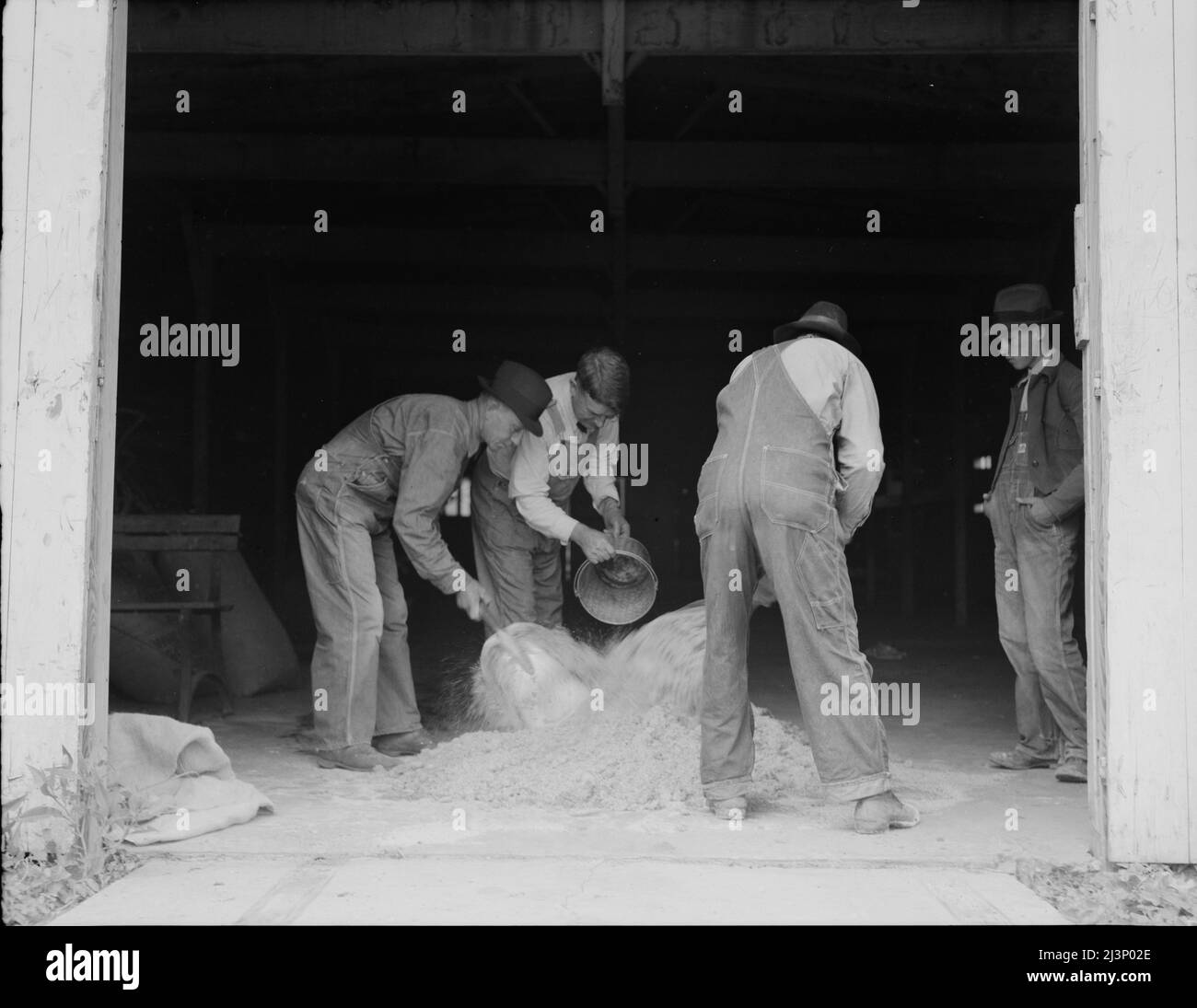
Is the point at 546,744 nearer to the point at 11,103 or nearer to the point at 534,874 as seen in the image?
the point at 534,874

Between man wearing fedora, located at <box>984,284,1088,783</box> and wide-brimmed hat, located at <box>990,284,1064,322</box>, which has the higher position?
wide-brimmed hat, located at <box>990,284,1064,322</box>

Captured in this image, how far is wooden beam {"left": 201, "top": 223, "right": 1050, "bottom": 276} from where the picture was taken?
10.6 m

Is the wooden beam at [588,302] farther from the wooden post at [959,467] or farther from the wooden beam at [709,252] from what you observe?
the wooden beam at [709,252]

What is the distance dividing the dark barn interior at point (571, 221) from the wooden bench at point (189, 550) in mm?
1263

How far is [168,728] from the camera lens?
4.08 m

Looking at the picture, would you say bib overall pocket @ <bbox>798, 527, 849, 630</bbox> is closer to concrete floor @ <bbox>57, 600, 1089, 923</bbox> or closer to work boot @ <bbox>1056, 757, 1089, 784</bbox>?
concrete floor @ <bbox>57, 600, 1089, 923</bbox>

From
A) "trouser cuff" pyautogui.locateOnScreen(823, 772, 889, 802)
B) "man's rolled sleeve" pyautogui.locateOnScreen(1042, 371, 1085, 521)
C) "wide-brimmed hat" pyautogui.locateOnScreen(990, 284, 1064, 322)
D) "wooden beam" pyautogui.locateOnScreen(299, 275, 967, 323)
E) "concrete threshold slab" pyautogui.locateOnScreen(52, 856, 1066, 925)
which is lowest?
"concrete threshold slab" pyautogui.locateOnScreen(52, 856, 1066, 925)

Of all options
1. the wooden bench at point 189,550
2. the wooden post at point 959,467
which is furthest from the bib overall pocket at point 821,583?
the wooden post at point 959,467

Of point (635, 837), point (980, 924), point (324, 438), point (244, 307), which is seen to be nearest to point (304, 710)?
point (635, 837)

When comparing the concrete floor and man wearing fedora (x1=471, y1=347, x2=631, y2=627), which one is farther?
man wearing fedora (x1=471, y1=347, x2=631, y2=627)

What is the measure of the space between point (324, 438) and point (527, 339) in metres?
2.64

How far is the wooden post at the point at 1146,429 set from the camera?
10.7ft

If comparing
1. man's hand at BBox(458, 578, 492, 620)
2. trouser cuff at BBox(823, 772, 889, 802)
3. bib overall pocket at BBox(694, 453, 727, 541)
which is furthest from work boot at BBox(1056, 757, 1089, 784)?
man's hand at BBox(458, 578, 492, 620)

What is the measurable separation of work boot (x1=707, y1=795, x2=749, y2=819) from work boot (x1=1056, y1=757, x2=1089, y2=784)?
1403mm
